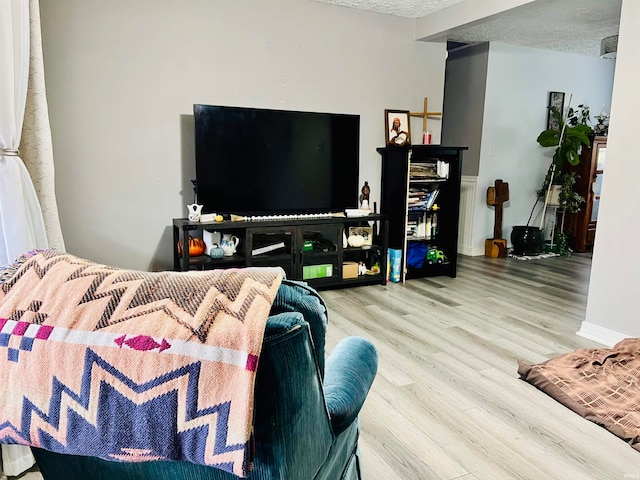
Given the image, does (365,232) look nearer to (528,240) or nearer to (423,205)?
(423,205)

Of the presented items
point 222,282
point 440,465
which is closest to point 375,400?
point 440,465

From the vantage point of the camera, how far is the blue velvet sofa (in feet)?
2.27

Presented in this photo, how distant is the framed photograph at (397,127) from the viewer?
443 cm

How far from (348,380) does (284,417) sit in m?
0.45

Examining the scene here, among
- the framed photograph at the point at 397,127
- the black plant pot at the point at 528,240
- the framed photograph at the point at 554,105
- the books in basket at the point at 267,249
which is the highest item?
the framed photograph at the point at 554,105

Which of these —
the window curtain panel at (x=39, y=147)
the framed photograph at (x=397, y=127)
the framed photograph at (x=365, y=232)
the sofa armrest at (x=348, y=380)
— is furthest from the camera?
the framed photograph at (x=397, y=127)

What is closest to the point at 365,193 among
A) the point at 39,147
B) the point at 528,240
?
the point at 528,240

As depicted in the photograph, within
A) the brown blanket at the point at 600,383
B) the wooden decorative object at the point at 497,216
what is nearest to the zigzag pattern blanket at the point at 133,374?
the brown blanket at the point at 600,383

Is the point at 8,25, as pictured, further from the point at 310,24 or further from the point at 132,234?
the point at 310,24

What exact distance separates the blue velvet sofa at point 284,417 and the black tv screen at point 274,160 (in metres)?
2.88

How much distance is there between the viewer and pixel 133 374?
63 centimetres

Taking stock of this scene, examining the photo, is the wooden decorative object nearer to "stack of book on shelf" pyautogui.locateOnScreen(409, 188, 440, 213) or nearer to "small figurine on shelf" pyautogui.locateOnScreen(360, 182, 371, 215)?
"stack of book on shelf" pyautogui.locateOnScreen(409, 188, 440, 213)

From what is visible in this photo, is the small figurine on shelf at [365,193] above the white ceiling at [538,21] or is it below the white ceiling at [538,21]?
below

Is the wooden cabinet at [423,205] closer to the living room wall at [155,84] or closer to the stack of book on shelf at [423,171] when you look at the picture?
the stack of book on shelf at [423,171]
